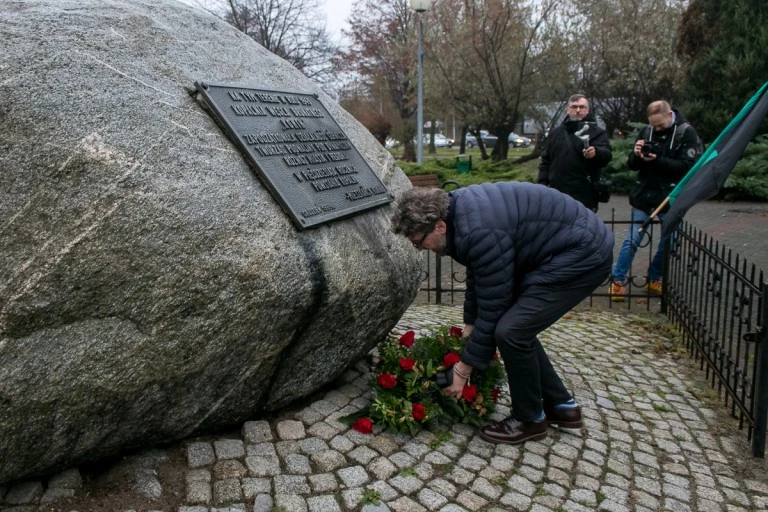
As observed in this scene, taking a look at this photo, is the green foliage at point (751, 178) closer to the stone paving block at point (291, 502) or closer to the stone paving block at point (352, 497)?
the stone paving block at point (352, 497)

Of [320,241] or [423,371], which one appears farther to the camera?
[423,371]

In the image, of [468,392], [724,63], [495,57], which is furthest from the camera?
[495,57]

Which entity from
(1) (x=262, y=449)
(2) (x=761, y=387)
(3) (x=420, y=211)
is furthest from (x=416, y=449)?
(2) (x=761, y=387)

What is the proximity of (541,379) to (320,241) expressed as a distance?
4.61 ft

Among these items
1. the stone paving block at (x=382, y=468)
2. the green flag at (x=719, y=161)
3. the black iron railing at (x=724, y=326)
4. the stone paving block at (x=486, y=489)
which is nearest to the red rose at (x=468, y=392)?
the stone paving block at (x=486, y=489)

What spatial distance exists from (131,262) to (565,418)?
2.36 m

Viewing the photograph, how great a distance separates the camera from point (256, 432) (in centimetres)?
321

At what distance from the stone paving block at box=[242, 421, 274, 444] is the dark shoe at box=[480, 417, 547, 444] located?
1.07m

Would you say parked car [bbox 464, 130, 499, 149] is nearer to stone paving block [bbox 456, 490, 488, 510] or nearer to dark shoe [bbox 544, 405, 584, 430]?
dark shoe [bbox 544, 405, 584, 430]

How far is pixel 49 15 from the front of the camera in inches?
121

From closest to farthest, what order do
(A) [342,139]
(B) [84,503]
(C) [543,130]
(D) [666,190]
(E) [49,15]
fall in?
1. (B) [84,503]
2. (E) [49,15]
3. (A) [342,139]
4. (D) [666,190]
5. (C) [543,130]

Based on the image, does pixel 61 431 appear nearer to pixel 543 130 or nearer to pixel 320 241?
pixel 320 241

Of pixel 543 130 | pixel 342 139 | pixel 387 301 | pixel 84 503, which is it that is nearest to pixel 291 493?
pixel 84 503

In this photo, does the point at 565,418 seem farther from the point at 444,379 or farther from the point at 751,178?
the point at 751,178
